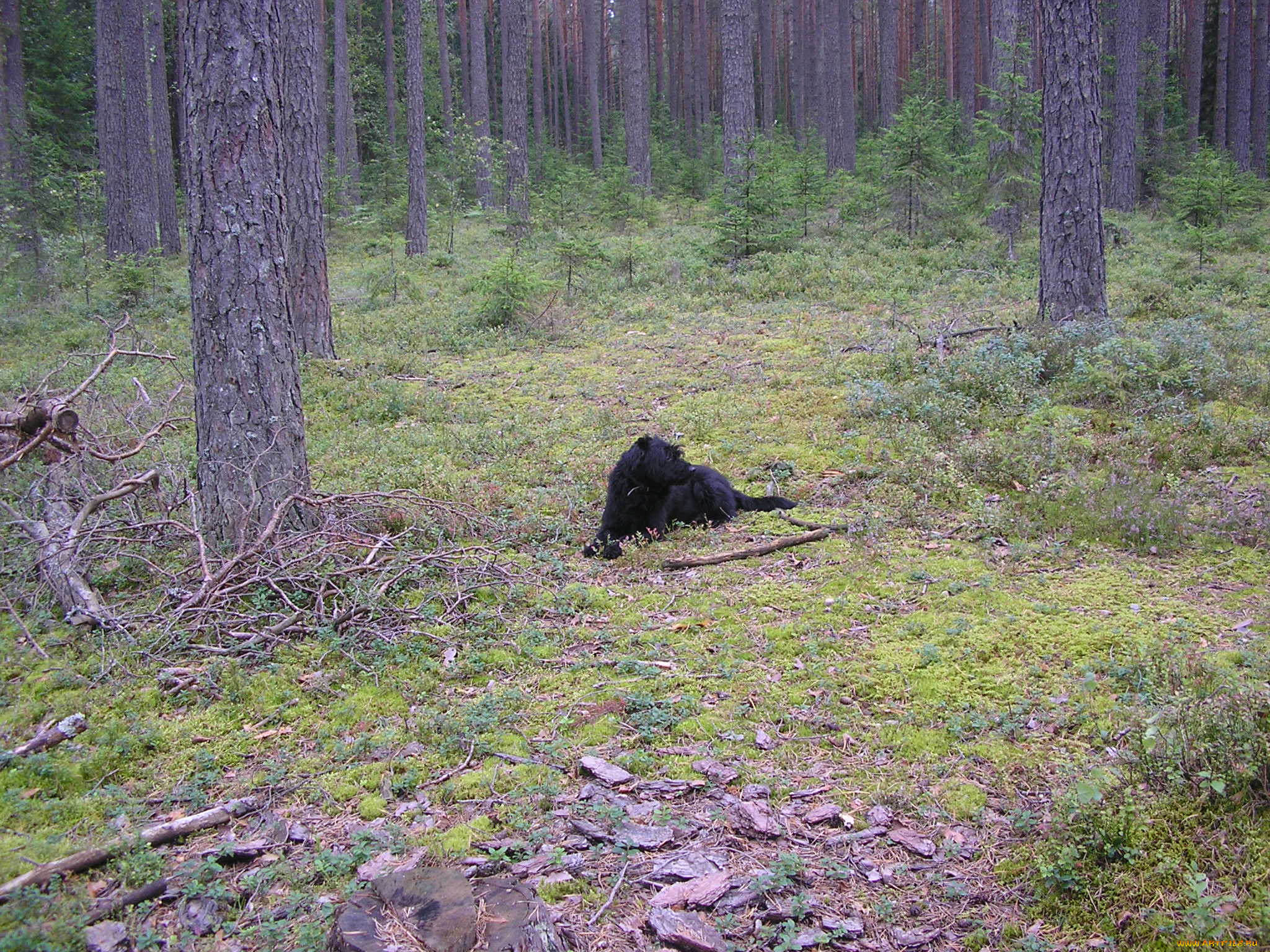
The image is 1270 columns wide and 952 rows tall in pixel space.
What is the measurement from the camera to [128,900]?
2.67m

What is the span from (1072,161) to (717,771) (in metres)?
8.96

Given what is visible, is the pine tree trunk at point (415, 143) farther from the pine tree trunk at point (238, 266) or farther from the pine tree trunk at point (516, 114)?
the pine tree trunk at point (238, 266)

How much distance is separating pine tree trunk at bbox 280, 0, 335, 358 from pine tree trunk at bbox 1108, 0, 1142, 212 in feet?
68.2

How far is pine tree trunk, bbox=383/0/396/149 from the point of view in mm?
31672

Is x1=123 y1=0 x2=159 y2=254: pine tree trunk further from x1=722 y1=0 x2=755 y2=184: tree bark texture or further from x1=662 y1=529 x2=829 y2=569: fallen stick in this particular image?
x1=662 y1=529 x2=829 y2=569: fallen stick

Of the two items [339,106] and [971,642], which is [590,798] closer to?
[971,642]

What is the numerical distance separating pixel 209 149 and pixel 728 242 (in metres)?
12.1

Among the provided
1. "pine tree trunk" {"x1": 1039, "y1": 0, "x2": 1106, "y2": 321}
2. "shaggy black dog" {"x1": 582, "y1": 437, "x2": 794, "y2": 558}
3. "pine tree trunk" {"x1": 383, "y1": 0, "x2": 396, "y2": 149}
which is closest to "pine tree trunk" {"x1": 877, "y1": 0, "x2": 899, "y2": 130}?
"pine tree trunk" {"x1": 383, "y1": 0, "x2": 396, "y2": 149}

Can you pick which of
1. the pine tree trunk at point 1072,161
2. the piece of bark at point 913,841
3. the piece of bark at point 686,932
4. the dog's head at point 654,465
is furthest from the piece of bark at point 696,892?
the pine tree trunk at point 1072,161

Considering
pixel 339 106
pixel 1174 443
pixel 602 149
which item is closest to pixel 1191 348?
pixel 1174 443

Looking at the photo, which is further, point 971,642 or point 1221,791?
point 971,642

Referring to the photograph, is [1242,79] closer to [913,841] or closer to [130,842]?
[913,841]

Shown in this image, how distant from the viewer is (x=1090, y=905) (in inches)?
101

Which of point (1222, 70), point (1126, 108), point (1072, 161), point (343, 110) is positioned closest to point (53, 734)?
point (1072, 161)
